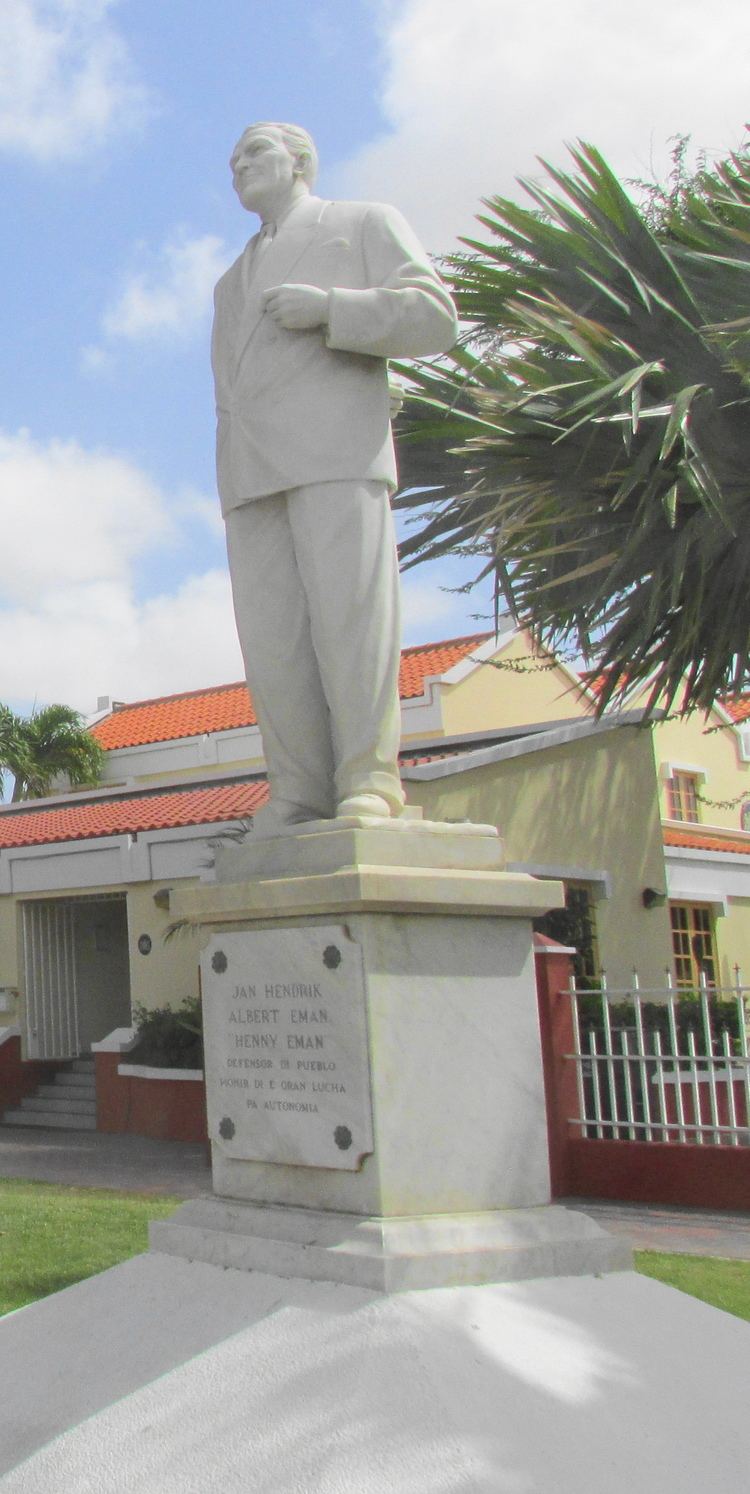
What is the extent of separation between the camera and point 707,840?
1964cm

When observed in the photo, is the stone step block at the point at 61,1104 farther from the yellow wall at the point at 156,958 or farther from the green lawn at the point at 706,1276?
the green lawn at the point at 706,1276

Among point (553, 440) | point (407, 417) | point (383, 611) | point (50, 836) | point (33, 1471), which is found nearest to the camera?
point (33, 1471)

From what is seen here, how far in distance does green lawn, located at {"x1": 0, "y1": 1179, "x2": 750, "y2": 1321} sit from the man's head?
4.10 m

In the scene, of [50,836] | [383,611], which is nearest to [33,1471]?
[383,611]

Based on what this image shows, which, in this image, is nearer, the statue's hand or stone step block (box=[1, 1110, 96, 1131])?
the statue's hand

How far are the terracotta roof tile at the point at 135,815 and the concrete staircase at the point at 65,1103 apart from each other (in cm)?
275

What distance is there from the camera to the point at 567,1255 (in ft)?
11.6

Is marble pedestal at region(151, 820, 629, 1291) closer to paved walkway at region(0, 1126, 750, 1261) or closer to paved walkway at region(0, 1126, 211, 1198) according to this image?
paved walkway at region(0, 1126, 750, 1261)

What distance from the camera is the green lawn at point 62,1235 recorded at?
243 inches

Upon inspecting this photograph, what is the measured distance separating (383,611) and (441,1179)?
4.75 feet

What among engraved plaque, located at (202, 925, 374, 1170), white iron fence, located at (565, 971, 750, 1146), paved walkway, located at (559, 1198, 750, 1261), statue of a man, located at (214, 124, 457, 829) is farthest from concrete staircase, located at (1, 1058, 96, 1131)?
statue of a man, located at (214, 124, 457, 829)

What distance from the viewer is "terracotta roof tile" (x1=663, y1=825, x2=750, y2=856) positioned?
61.1ft

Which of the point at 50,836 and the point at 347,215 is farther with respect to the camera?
the point at 50,836

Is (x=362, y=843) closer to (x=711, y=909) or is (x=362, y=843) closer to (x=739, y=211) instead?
(x=739, y=211)
